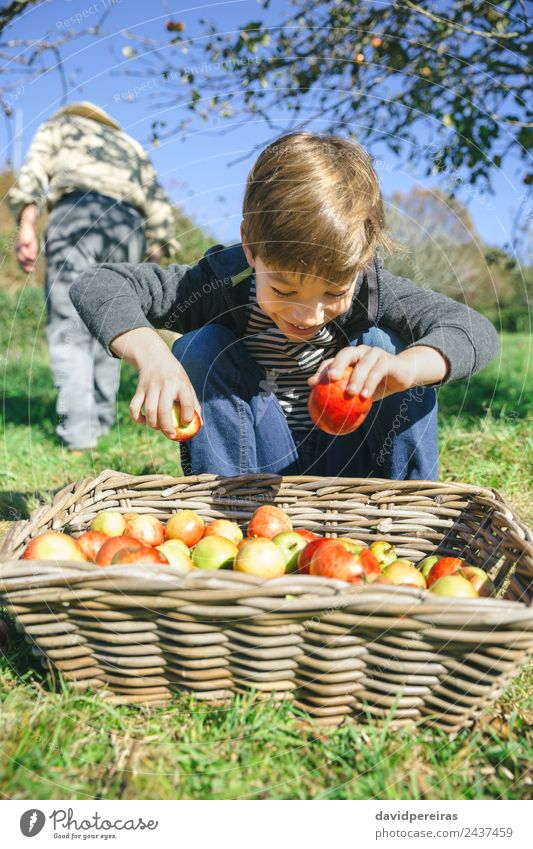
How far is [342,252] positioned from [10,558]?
1122 millimetres

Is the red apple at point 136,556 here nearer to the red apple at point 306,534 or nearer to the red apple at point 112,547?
the red apple at point 112,547

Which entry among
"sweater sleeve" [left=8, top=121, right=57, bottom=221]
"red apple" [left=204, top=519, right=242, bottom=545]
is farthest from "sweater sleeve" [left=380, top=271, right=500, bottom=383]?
"sweater sleeve" [left=8, top=121, right=57, bottom=221]

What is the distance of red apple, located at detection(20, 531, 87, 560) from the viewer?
66.3 inches

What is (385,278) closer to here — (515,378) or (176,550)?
(176,550)

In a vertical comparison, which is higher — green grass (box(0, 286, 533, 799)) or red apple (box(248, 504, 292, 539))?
green grass (box(0, 286, 533, 799))

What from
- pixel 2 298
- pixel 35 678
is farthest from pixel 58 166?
pixel 2 298

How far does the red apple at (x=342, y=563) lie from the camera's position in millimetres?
1628

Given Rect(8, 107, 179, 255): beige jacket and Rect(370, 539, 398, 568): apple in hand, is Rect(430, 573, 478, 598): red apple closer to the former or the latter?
Rect(370, 539, 398, 568): apple in hand

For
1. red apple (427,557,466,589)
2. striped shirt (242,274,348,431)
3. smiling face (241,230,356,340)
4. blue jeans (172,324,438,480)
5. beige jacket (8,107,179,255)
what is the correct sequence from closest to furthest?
red apple (427,557,466,589), smiling face (241,230,356,340), blue jeans (172,324,438,480), striped shirt (242,274,348,431), beige jacket (8,107,179,255)

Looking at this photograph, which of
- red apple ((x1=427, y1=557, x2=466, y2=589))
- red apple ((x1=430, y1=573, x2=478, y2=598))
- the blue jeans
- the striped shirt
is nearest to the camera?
red apple ((x1=430, y1=573, x2=478, y2=598))

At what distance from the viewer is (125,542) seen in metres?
1.73

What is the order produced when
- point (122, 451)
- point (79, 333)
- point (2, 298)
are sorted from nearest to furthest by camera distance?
point (122, 451), point (79, 333), point (2, 298)

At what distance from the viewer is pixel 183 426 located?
2088mm

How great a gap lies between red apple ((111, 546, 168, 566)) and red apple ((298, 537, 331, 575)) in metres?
0.37
